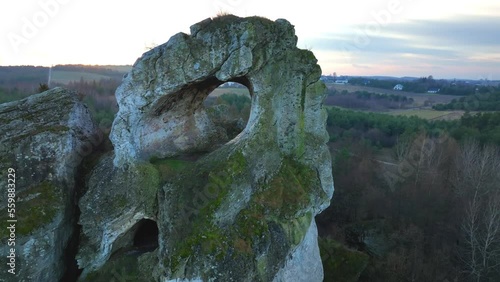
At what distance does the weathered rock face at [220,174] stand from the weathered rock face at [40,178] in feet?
2.61

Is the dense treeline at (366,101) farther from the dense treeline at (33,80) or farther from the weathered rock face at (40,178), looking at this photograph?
the weathered rock face at (40,178)

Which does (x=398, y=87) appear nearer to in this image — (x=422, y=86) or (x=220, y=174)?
(x=422, y=86)

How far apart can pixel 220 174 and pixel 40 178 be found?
5.41 m

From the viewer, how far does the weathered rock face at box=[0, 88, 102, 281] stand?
1139cm

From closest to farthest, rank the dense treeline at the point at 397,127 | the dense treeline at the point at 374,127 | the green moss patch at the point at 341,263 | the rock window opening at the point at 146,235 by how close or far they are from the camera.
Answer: the rock window opening at the point at 146,235, the green moss patch at the point at 341,263, the dense treeline at the point at 397,127, the dense treeline at the point at 374,127

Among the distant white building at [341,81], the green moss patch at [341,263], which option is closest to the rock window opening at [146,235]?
the green moss patch at [341,263]

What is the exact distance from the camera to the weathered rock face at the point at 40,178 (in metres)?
11.4

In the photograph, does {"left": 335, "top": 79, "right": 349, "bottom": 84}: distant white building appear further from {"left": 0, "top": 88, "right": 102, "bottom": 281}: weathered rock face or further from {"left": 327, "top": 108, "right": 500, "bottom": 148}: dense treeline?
{"left": 0, "top": 88, "right": 102, "bottom": 281}: weathered rock face

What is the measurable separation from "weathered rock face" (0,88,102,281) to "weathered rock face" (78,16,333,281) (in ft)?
2.61

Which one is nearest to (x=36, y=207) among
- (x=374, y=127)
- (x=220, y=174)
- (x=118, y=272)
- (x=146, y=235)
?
(x=118, y=272)

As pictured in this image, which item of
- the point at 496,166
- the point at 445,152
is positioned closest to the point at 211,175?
the point at 496,166

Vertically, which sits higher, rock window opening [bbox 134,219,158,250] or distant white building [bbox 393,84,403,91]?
distant white building [bbox 393,84,403,91]

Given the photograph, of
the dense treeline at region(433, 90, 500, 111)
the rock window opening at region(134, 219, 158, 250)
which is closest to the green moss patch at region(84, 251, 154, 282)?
the rock window opening at region(134, 219, 158, 250)

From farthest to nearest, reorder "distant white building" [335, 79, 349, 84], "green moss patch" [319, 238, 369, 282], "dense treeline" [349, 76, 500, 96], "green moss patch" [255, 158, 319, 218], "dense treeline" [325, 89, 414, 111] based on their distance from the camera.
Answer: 1. "distant white building" [335, 79, 349, 84]
2. "dense treeline" [349, 76, 500, 96]
3. "dense treeline" [325, 89, 414, 111]
4. "green moss patch" [319, 238, 369, 282]
5. "green moss patch" [255, 158, 319, 218]
